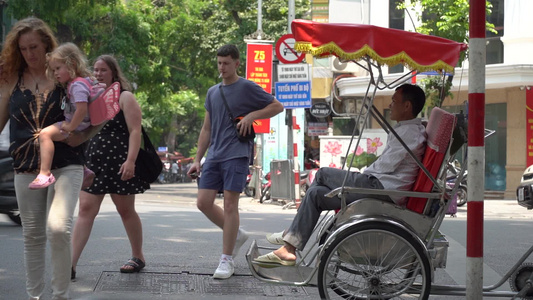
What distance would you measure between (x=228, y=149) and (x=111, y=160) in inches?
38.3

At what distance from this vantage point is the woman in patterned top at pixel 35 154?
4.86m

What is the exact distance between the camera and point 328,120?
109ft

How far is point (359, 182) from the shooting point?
222 inches

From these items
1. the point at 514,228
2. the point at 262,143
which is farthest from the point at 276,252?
the point at 262,143

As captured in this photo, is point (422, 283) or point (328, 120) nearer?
point (422, 283)

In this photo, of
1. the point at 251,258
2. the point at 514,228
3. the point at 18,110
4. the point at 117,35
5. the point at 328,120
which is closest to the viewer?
the point at 18,110

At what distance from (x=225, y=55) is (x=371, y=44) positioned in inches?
69.8

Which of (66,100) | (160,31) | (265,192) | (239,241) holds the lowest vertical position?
(265,192)

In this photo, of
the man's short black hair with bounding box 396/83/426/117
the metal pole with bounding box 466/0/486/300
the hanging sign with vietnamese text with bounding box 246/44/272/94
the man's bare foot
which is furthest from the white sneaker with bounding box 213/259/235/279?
the hanging sign with vietnamese text with bounding box 246/44/272/94

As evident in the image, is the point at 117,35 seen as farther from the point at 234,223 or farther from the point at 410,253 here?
the point at 410,253

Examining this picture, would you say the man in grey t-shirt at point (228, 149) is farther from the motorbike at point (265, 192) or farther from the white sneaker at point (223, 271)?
the motorbike at point (265, 192)

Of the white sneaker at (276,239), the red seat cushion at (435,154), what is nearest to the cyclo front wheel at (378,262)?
the red seat cushion at (435,154)

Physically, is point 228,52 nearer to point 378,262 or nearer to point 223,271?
point 223,271

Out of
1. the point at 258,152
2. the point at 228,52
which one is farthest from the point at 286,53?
the point at 228,52
